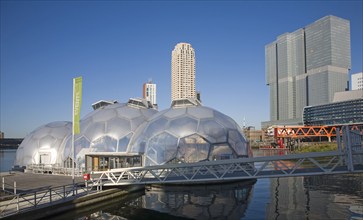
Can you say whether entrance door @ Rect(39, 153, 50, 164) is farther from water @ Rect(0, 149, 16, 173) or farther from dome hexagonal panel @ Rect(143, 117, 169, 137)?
water @ Rect(0, 149, 16, 173)

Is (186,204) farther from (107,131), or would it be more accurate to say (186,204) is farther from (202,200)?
A: (107,131)

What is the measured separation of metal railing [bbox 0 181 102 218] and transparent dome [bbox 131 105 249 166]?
240 inches

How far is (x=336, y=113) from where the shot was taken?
14075 cm

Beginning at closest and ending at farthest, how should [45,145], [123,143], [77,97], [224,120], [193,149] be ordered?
[77,97] → [193,149] → [224,120] → [123,143] → [45,145]

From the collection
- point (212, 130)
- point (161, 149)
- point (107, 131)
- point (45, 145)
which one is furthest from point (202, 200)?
point (45, 145)

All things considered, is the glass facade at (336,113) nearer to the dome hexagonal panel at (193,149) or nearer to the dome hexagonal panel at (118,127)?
the dome hexagonal panel at (118,127)

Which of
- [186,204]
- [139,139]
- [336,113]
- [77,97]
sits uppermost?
[336,113]

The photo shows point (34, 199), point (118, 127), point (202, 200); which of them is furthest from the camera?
point (118, 127)

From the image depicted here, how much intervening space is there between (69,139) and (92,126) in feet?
10.3

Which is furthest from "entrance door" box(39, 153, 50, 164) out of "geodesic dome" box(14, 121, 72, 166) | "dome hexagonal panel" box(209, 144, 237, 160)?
"dome hexagonal panel" box(209, 144, 237, 160)

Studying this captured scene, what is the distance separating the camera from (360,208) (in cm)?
1580

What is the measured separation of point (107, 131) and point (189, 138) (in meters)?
9.29

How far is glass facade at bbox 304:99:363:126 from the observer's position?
432ft

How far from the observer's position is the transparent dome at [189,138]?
2475 cm
